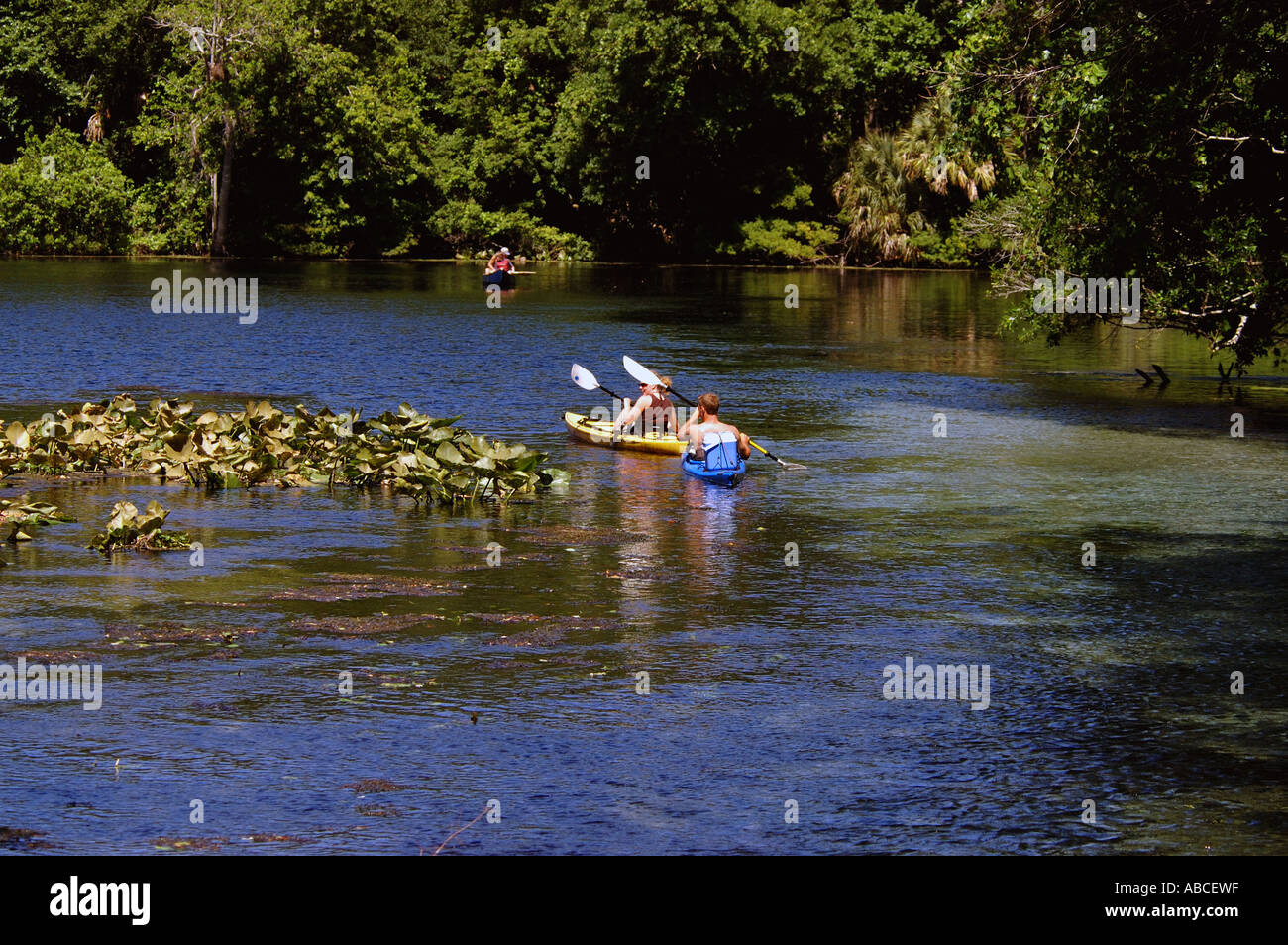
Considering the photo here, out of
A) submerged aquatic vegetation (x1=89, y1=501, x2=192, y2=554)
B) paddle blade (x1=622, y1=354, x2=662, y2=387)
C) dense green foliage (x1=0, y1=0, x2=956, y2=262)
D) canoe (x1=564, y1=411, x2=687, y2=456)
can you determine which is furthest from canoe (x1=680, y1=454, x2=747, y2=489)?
dense green foliage (x1=0, y1=0, x2=956, y2=262)

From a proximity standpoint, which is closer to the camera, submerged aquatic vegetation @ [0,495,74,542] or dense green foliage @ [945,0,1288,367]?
submerged aquatic vegetation @ [0,495,74,542]

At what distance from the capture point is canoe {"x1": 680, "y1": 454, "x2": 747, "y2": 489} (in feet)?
74.5

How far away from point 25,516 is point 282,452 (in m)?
4.54

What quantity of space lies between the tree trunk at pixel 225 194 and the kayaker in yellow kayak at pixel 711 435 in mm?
60848

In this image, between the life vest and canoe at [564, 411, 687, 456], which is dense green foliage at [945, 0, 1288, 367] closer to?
the life vest

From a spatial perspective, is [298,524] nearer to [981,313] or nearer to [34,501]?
[34,501]

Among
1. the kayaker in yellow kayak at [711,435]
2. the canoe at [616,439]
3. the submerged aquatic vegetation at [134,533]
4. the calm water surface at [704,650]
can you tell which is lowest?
the calm water surface at [704,650]

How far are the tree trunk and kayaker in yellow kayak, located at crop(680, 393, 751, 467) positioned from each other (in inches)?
2396

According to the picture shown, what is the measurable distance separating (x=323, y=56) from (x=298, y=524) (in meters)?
62.8

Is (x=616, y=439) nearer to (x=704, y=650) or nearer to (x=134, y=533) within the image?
(x=134, y=533)

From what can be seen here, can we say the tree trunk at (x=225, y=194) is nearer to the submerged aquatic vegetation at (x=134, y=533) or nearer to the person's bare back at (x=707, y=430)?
the person's bare back at (x=707, y=430)

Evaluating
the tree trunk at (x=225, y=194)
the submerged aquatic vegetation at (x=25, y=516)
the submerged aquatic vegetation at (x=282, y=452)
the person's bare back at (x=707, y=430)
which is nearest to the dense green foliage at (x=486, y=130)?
the tree trunk at (x=225, y=194)

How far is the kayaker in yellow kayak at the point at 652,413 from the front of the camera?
2606 cm

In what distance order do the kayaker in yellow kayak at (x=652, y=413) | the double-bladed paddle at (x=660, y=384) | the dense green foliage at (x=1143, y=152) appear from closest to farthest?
the dense green foliage at (x=1143, y=152) → the double-bladed paddle at (x=660, y=384) → the kayaker in yellow kayak at (x=652, y=413)
